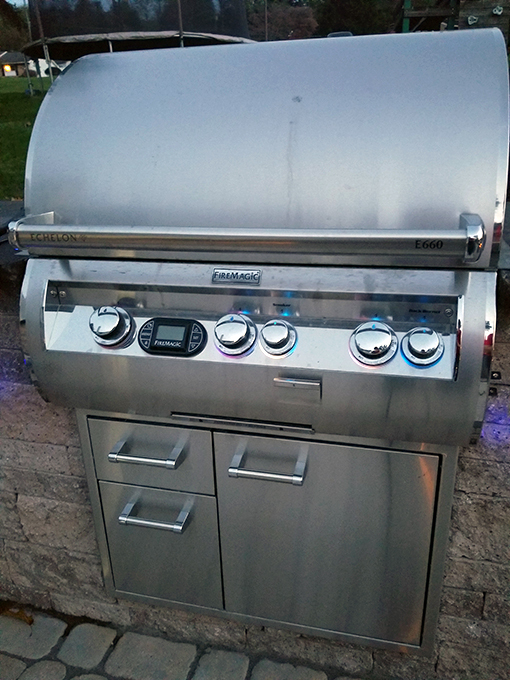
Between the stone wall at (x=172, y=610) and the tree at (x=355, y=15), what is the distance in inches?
132

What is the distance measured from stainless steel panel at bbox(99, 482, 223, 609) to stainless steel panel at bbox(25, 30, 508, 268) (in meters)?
0.80

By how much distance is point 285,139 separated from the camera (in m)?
1.22

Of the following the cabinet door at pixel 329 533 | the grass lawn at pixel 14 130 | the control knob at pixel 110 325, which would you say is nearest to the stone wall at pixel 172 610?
the cabinet door at pixel 329 533

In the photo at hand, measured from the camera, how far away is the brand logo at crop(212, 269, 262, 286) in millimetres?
1232

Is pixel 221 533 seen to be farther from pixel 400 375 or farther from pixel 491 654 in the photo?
pixel 491 654

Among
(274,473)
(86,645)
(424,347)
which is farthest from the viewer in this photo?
(86,645)

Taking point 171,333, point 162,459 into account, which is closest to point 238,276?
point 171,333

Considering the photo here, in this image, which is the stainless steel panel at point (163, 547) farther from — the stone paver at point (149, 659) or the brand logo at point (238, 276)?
the brand logo at point (238, 276)

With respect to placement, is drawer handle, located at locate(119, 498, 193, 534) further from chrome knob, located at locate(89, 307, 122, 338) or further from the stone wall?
chrome knob, located at locate(89, 307, 122, 338)

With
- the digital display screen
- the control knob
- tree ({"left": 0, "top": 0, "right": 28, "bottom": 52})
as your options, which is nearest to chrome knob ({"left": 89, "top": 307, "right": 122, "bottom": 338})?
the control knob

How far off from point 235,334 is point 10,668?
164cm

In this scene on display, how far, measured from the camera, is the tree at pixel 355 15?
3744 mm

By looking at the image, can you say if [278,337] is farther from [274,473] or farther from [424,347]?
[274,473]

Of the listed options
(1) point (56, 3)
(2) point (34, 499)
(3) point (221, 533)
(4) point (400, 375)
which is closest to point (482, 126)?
(4) point (400, 375)
